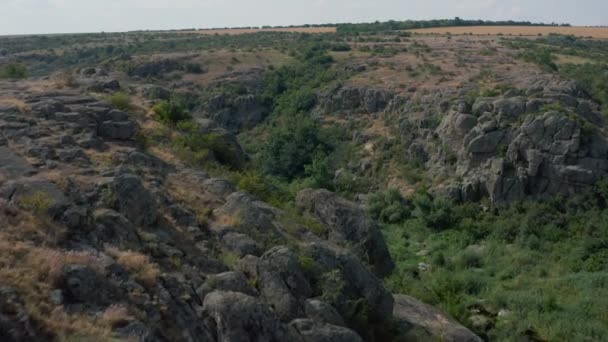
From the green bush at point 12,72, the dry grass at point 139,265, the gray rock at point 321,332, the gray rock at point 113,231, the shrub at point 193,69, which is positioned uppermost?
the green bush at point 12,72

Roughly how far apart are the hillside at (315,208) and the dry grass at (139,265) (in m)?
0.03

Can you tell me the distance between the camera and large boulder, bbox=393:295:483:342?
41.0 ft

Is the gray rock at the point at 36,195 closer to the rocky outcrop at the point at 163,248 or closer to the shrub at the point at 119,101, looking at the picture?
the rocky outcrop at the point at 163,248

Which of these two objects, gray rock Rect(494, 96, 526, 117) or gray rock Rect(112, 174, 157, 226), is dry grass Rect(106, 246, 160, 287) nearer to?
gray rock Rect(112, 174, 157, 226)

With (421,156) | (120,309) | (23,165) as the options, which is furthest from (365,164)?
(120,309)

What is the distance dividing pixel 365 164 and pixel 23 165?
2685cm

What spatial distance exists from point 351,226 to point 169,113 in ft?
25.6

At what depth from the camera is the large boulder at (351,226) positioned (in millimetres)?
15930

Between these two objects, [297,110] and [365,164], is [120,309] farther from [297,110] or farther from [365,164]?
[297,110]

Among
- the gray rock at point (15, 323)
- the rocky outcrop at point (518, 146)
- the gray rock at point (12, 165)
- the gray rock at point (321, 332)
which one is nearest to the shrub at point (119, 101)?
the gray rock at point (12, 165)

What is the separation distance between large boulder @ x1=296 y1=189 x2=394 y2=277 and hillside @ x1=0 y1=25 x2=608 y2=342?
48mm

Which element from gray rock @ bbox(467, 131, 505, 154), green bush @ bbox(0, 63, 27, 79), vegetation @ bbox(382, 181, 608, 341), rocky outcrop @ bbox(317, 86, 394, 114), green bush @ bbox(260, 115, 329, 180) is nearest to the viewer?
vegetation @ bbox(382, 181, 608, 341)

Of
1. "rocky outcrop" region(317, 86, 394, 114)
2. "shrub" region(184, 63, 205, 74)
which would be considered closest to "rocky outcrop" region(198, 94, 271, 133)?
"rocky outcrop" region(317, 86, 394, 114)

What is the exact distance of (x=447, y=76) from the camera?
147 feet
